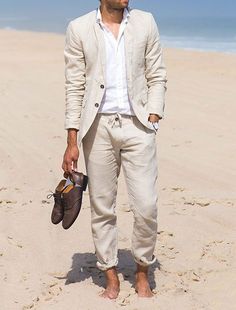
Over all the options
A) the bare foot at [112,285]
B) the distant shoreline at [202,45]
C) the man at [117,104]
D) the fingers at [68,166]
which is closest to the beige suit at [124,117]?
the man at [117,104]

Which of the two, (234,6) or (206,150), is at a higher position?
(206,150)

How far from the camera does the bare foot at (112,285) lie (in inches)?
190

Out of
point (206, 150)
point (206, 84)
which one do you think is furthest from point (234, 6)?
point (206, 150)

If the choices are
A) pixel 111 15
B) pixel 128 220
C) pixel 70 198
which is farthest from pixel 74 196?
pixel 128 220

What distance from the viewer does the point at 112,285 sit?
4.84 metres

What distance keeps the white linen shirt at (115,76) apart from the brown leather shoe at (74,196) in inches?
19.2

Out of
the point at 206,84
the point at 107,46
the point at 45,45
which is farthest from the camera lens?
the point at 45,45

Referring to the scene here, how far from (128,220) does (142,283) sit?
63.2 inches

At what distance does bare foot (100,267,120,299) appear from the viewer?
4816 millimetres

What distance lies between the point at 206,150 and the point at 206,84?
556 centimetres

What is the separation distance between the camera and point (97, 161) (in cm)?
467

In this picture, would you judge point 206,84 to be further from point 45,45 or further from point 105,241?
point 45,45

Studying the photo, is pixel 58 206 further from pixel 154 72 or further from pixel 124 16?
pixel 124 16

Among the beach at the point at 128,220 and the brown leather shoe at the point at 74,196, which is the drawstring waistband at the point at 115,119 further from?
the beach at the point at 128,220
